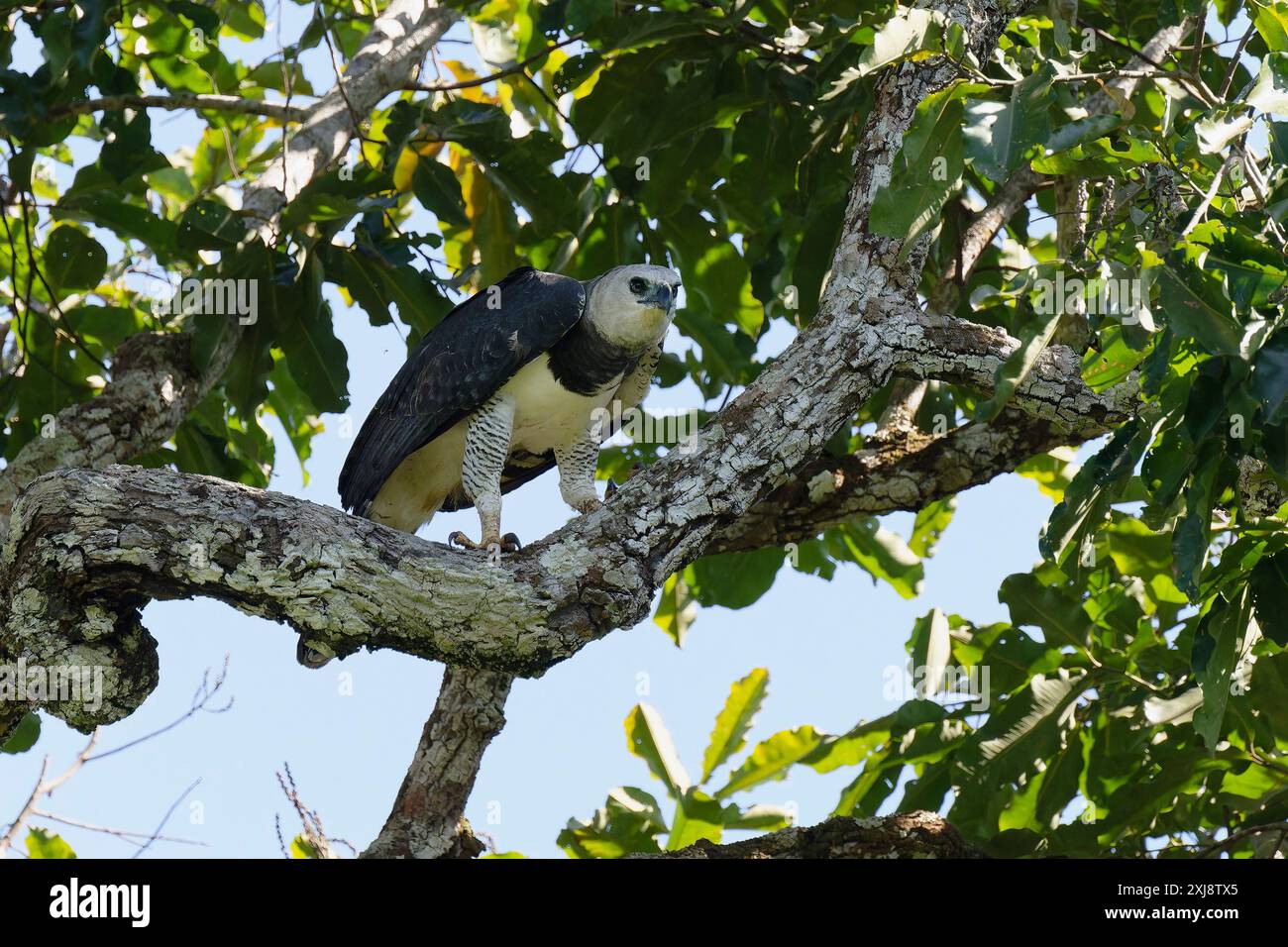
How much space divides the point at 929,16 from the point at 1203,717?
2235mm

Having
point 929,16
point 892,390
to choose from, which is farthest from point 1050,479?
point 929,16

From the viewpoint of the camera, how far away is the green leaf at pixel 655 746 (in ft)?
21.0

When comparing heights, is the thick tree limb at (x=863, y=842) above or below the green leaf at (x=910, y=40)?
below

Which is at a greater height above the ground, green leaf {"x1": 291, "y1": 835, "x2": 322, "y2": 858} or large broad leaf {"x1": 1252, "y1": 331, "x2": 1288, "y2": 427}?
large broad leaf {"x1": 1252, "y1": 331, "x2": 1288, "y2": 427}

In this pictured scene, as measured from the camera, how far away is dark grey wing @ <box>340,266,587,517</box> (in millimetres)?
5555

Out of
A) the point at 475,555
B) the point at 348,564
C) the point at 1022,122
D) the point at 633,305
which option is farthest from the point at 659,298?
the point at 1022,122

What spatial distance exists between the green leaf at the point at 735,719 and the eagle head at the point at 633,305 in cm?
185

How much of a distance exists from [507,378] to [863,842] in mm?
2326

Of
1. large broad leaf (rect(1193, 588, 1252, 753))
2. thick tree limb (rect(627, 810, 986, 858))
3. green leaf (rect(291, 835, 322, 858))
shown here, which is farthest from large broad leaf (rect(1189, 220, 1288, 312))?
green leaf (rect(291, 835, 322, 858))

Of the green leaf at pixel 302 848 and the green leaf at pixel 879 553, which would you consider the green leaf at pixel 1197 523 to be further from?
the green leaf at pixel 302 848

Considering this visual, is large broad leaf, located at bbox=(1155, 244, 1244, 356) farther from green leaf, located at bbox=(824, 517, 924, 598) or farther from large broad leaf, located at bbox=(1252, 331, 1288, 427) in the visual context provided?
green leaf, located at bbox=(824, 517, 924, 598)

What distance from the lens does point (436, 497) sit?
6.37 meters

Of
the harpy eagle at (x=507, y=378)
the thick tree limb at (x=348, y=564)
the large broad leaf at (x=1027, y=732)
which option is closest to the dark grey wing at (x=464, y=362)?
the harpy eagle at (x=507, y=378)
